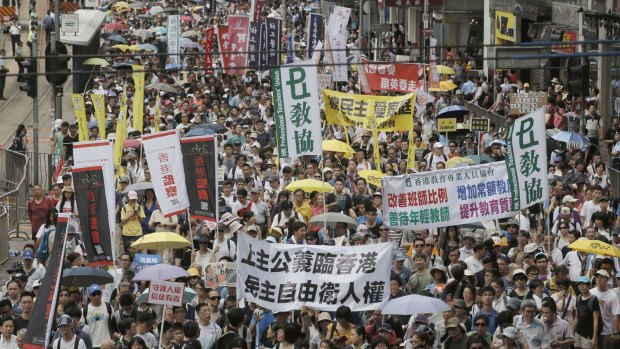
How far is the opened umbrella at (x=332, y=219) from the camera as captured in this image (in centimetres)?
2155

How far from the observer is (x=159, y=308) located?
60.4 feet

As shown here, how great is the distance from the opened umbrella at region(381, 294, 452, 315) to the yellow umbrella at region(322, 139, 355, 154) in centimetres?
1001

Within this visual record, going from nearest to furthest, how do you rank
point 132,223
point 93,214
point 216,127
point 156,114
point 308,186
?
1. point 93,214
2. point 132,223
3. point 308,186
4. point 216,127
5. point 156,114

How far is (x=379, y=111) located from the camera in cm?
2622

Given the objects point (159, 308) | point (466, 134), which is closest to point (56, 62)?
point (466, 134)

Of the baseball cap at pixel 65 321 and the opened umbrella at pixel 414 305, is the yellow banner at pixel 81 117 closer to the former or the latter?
the baseball cap at pixel 65 321

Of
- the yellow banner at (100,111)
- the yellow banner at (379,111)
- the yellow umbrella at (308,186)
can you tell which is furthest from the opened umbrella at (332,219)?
the yellow banner at (100,111)

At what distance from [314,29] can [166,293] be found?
2456 centimetres

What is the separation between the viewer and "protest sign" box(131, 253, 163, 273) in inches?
787

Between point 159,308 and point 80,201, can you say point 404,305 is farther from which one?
point 80,201

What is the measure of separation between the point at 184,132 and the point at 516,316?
15762 millimetres

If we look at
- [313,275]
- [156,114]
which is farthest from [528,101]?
[313,275]

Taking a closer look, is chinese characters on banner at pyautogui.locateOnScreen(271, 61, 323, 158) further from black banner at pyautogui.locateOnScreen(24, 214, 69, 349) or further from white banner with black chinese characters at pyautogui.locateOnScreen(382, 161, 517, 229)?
black banner at pyautogui.locateOnScreen(24, 214, 69, 349)

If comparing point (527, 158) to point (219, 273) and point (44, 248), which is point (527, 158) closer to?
point (219, 273)
